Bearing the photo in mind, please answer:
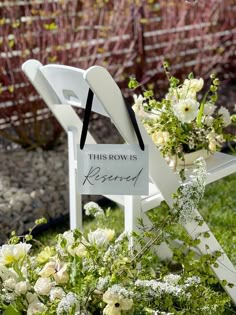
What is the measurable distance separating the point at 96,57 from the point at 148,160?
2.68m

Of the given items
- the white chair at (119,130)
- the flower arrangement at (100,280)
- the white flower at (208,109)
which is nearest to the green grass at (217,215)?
the white chair at (119,130)

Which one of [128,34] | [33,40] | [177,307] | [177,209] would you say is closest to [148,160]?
[177,209]

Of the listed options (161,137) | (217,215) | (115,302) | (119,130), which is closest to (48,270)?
(115,302)

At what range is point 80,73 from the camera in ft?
7.94

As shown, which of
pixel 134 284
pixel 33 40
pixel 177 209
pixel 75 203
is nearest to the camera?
pixel 134 284

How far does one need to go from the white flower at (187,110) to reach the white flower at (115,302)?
0.78 metres

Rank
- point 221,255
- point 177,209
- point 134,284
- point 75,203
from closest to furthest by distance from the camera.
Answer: point 134,284, point 177,209, point 221,255, point 75,203

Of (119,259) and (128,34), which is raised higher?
(119,259)

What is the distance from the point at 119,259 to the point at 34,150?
2.53m

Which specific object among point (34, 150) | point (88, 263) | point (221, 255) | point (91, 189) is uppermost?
point (91, 189)

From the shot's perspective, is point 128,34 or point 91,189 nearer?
point 91,189

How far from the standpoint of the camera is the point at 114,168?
7.69ft

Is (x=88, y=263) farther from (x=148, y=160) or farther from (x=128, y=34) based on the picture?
(x=128, y=34)

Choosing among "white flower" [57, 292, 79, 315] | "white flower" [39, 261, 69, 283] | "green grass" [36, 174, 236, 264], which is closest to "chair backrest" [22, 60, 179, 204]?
"white flower" [39, 261, 69, 283]
